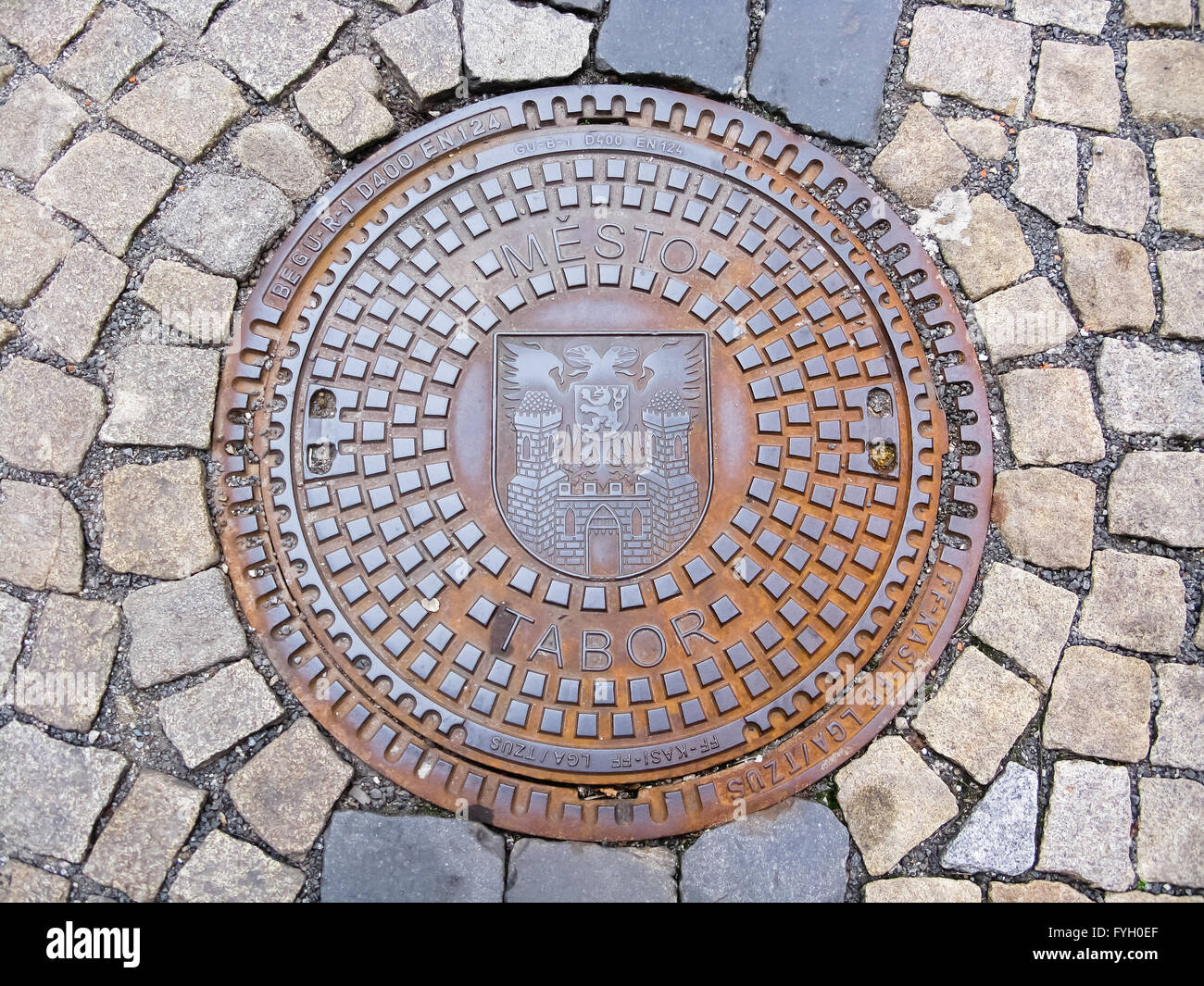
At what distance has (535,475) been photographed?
2.66 m

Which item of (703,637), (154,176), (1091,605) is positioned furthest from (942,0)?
(154,176)

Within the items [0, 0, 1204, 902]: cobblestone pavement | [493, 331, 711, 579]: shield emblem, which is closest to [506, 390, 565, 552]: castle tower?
[493, 331, 711, 579]: shield emblem

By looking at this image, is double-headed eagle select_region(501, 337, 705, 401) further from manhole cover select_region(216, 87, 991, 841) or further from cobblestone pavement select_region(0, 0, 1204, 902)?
cobblestone pavement select_region(0, 0, 1204, 902)

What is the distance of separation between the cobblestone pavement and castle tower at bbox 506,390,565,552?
88 centimetres

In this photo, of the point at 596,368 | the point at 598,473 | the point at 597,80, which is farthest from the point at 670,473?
the point at 597,80

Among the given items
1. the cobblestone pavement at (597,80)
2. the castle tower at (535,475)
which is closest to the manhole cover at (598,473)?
the castle tower at (535,475)

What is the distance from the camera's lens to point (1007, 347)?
2.84m

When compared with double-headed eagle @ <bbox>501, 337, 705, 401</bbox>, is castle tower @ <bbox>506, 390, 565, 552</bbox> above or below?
below

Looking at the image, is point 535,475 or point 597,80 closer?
point 535,475

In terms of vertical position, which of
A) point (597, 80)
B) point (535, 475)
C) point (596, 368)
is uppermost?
point (597, 80)

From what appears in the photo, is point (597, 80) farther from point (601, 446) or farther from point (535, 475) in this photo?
point (535, 475)

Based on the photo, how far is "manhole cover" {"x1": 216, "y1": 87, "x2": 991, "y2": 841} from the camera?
2.58 m

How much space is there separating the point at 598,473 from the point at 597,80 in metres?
1.43

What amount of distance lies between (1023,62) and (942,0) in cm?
36
